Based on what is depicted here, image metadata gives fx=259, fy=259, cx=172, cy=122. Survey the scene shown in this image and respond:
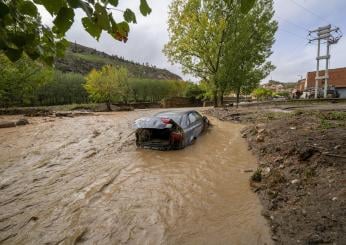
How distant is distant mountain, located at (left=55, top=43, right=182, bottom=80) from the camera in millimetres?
90812

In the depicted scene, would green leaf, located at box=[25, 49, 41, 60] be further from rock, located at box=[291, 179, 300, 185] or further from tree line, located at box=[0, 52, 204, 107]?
tree line, located at box=[0, 52, 204, 107]

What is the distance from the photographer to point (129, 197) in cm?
521


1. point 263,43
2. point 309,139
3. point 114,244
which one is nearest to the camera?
point 114,244

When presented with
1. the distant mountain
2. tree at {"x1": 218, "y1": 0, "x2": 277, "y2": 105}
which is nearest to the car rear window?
tree at {"x1": 218, "y1": 0, "x2": 277, "y2": 105}

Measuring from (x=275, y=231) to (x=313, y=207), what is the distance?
0.71m

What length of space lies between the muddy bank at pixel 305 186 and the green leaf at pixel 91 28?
324cm

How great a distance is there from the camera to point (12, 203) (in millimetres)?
5012

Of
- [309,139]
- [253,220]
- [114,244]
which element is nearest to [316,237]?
[253,220]

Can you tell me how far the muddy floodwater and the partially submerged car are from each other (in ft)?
1.20

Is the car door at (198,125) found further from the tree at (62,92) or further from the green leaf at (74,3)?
the tree at (62,92)

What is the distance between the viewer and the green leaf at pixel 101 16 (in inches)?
71.7

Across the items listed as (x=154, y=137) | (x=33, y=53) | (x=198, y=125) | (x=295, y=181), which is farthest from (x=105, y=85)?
(x=33, y=53)

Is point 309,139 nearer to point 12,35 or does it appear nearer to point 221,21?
point 12,35

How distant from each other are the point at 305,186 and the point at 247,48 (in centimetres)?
2303
